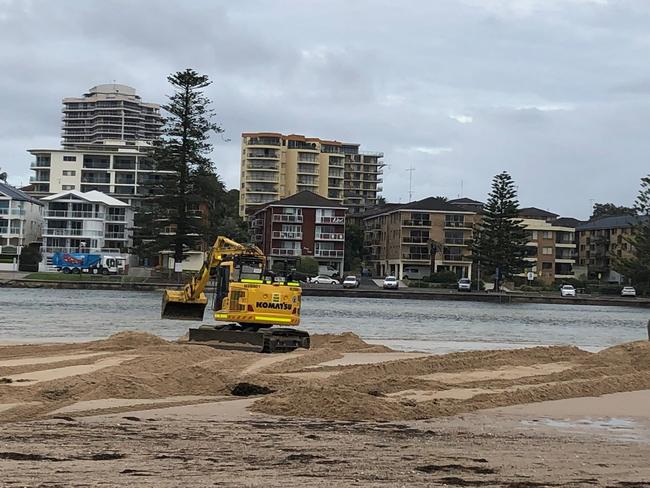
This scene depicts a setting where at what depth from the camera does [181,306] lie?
93.8 ft

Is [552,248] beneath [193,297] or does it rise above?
above

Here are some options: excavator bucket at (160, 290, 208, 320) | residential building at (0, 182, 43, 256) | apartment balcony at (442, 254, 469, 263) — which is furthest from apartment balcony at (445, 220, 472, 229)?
excavator bucket at (160, 290, 208, 320)

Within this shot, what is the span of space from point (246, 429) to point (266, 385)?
169 inches

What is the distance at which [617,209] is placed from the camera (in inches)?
6407

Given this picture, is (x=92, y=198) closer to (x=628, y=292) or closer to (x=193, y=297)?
(x=628, y=292)

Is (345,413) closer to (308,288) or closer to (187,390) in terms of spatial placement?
(187,390)

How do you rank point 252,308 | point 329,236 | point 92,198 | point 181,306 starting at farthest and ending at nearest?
point 329,236
point 92,198
point 181,306
point 252,308

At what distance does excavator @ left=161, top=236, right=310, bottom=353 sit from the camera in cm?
2438

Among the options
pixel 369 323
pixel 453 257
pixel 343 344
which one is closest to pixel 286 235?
pixel 453 257

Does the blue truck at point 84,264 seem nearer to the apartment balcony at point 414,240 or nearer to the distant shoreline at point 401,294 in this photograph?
the distant shoreline at point 401,294

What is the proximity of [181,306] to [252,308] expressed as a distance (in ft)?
15.9

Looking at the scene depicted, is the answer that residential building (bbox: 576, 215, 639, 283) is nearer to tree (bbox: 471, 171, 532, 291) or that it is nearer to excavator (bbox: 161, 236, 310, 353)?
tree (bbox: 471, 171, 532, 291)

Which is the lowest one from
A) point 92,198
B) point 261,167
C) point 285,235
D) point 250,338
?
point 250,338

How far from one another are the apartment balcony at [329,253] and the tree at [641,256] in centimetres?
3125
